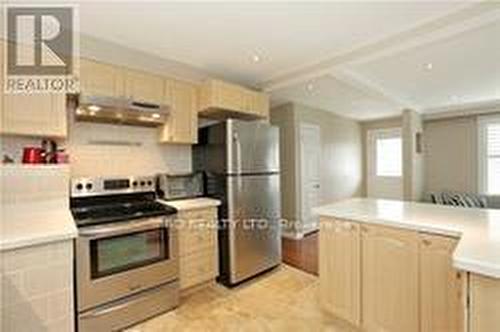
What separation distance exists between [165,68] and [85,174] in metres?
1.35

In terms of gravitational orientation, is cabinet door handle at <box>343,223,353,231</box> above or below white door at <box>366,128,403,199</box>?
below

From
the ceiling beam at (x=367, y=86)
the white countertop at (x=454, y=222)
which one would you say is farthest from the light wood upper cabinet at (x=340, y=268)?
the ceiling beam at (x=367, y=86)

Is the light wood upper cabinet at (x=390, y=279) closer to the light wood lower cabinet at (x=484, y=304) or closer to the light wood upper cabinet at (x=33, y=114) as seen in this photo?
the light wood lower cabinet at (x=484, y=304)

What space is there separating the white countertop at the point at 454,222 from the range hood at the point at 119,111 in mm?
1751

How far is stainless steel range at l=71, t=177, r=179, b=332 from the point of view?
2.06 meters

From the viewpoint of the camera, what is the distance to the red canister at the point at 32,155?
2221 millimetres

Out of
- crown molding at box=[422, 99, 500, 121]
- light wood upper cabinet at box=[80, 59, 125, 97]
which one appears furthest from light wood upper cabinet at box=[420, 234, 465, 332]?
crown molding at box=[422, 99, 500, 121]

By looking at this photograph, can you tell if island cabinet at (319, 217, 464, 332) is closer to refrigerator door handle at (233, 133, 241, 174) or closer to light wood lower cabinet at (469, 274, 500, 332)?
light wood lower cabinet at (469, 274, 500, 332)

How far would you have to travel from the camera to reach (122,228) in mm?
2217

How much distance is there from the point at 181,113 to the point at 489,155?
19.6 ft

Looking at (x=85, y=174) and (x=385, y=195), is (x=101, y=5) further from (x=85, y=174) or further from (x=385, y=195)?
(x=385, y=195)

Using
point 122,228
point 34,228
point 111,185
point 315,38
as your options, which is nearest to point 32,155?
point 111,185

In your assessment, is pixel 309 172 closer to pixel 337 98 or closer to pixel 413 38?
pixel 337 98

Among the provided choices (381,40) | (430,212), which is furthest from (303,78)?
(430,212)
